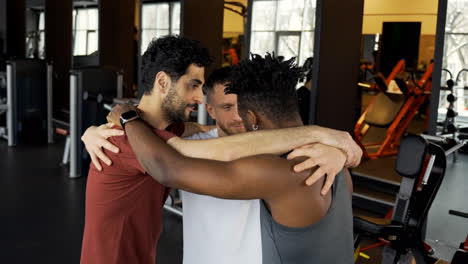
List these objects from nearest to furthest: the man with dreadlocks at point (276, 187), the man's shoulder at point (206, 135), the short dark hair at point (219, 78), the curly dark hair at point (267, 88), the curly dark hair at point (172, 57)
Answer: the man with dreadlocks at point (276, 187)
the curly dark hair at point (267, 88)
the curly dark hair at point (172, 57)
the man's shoulder at point (206, 135)
the short dark hair at point (219, 78)

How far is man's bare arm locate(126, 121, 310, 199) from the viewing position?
4.22 ft

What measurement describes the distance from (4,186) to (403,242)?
4311 mm

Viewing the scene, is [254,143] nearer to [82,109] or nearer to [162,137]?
[162,137]

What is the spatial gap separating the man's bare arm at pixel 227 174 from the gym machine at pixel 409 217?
153cm

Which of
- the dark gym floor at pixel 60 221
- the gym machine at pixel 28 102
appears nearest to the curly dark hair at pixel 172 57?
the dark gym floor at pixel 60 221

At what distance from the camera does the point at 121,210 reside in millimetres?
1616

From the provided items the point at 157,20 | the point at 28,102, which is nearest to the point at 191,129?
the point at 28,102

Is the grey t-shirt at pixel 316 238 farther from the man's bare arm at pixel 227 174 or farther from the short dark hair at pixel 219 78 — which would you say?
the short dark hair at pixel 219 78

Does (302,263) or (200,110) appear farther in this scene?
(200,110)

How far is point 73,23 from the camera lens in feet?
33.2

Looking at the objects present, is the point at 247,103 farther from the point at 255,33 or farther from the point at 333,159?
the point at 255,33

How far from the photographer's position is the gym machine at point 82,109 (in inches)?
228

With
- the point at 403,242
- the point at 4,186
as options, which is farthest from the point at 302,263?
the point at 4,186

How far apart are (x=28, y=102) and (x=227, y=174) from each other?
23.2 feet
